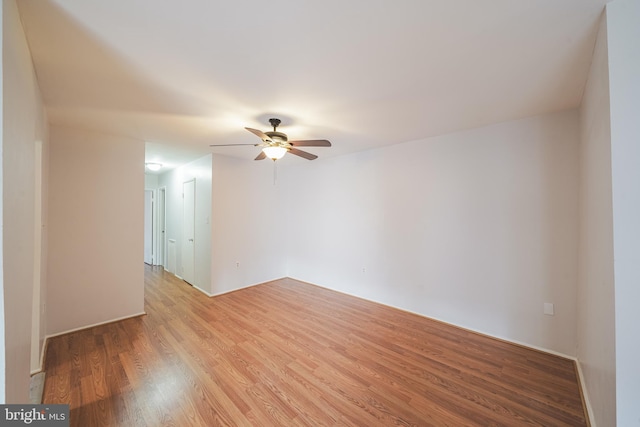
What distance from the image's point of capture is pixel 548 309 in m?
→ 2.44

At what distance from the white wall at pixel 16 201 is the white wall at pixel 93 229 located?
1710mm

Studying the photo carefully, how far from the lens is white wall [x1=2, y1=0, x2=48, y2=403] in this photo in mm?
1038

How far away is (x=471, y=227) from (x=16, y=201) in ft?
12.7

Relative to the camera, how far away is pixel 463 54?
1.55 metres

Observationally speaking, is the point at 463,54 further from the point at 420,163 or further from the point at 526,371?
the point at 526,371

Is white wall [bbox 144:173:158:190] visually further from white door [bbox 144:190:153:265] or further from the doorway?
the doorway

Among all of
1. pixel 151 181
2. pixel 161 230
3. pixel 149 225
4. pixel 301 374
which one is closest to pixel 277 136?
pixel 301 374

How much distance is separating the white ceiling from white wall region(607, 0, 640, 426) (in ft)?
0.61

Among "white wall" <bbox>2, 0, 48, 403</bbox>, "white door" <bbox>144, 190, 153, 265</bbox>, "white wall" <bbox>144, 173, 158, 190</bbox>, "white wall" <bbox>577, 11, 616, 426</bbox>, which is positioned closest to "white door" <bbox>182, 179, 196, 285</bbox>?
"white wall" <bbox>144, 173, 158, 190</bbox>

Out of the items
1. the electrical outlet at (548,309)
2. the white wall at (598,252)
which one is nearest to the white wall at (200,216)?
the white wall at (598,252)

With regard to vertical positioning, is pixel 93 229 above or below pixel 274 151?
below

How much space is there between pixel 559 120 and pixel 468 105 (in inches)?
40.2

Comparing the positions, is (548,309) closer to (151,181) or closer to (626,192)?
(626,192)

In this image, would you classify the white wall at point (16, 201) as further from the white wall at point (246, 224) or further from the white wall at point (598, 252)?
the white wall at point (598, 252)
